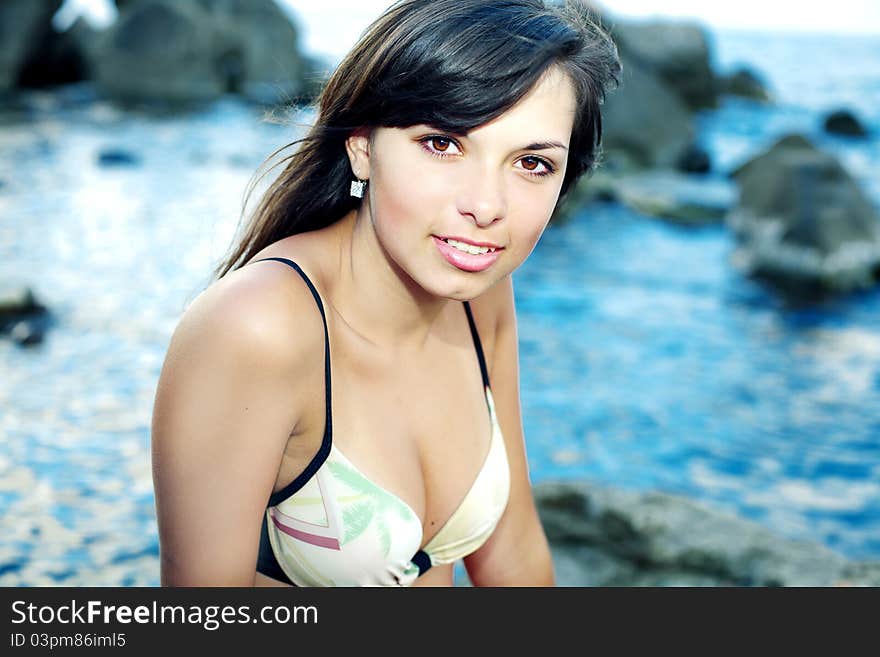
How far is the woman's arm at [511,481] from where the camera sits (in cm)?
265

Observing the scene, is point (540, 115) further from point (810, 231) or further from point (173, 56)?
point (173, 56)

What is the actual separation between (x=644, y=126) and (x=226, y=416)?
15318mm

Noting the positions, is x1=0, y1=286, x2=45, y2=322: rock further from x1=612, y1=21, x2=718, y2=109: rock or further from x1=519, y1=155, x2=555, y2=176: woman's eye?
x1=612, y1=21, x2=718, y2=109: rock

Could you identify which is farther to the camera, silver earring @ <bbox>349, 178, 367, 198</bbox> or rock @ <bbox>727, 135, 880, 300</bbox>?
rock @ <bbox>727, 135, 880, 300</bbox>

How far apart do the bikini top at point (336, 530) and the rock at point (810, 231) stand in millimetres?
8242

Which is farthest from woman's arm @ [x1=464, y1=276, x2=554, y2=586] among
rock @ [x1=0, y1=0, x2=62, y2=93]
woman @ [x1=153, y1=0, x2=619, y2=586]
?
rock @ [x1=0, y1=0, x2=62, y2=93]

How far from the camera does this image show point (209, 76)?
2136 centimetres

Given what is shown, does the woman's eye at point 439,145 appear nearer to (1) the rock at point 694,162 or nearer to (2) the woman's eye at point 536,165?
(2) the woman's eye at point 536,165

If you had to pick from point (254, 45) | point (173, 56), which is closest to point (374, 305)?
point (173, 56)

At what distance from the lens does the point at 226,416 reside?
189cm

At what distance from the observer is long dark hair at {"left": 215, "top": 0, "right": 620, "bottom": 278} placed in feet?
6.31

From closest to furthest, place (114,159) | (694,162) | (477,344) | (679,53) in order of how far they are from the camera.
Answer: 1. (477,344)
2. (114,159)
3. (694,162)
4. (679,53)

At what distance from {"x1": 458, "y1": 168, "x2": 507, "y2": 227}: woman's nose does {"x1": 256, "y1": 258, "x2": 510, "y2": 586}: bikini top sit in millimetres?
368
